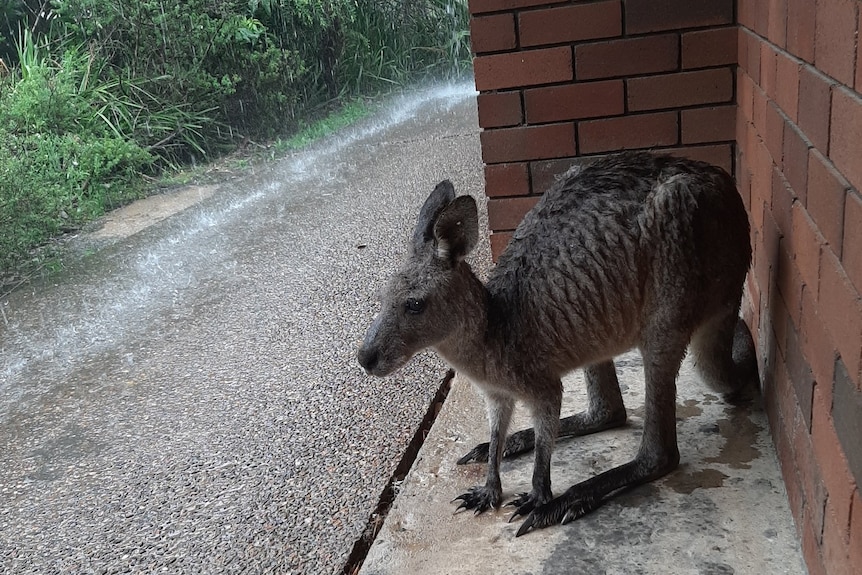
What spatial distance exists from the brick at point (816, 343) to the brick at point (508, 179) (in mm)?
1714

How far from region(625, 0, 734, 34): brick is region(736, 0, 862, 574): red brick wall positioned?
529 millimetres

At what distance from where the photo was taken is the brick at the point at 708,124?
3.25m

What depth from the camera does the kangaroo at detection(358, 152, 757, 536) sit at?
88.4 inches

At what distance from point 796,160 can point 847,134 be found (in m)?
0.51

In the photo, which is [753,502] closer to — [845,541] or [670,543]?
[670,543]

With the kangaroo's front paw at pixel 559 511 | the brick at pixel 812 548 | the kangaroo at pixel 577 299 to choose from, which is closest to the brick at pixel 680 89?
the kangaroo at pixel 577 299

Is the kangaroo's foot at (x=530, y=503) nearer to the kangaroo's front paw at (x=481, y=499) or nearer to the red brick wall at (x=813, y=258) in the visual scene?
the kangaroo's front paw at (x=481, y=499)

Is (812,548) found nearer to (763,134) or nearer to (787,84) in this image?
(787,84)

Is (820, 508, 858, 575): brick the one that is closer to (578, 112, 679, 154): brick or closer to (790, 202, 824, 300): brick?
(790, 202, 824, 300): brick

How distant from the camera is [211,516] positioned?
260 centimetres

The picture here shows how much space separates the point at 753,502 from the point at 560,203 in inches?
38.1

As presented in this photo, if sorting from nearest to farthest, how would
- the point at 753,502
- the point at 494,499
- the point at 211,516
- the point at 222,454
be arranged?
the point at 753,502, the point at 494,499, the point at 211,516, the point at 222,454

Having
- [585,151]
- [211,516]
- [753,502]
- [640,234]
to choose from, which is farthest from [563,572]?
[585,151]

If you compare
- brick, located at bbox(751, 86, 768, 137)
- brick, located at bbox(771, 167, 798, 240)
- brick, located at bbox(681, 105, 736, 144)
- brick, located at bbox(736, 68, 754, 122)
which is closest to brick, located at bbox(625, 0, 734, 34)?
brick, located at bbox(736, 68, 754, 122)
